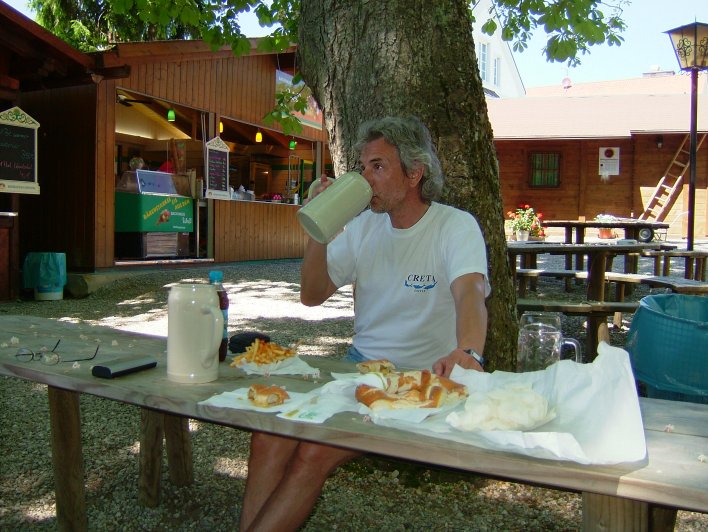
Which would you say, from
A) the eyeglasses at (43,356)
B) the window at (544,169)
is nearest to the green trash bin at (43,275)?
the eyeglasses at (43,356)

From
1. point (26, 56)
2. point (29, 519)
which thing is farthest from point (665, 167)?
point (29, 519)

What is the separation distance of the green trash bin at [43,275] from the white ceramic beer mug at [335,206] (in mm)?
6782

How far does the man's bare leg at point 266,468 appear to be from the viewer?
1.63m

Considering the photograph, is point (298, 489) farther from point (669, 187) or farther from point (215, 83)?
point (669, 187)

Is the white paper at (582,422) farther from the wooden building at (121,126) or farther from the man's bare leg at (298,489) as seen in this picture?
the wooden building at (121,126)

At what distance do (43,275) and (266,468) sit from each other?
6836 mm

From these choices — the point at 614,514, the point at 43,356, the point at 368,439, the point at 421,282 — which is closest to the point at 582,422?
the point at 614,514

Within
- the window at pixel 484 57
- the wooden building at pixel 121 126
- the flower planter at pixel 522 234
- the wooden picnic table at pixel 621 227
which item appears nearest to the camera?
the wooden building at pixel 121 126

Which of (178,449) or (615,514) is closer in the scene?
(615,514)

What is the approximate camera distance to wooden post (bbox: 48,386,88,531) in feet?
6.63

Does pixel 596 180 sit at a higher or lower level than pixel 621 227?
higher

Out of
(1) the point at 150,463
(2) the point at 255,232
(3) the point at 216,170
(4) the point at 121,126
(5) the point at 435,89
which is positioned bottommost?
(1) the point at 150,463

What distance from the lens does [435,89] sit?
105 inches

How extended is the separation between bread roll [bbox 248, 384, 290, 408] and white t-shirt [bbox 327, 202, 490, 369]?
88 centimetres
